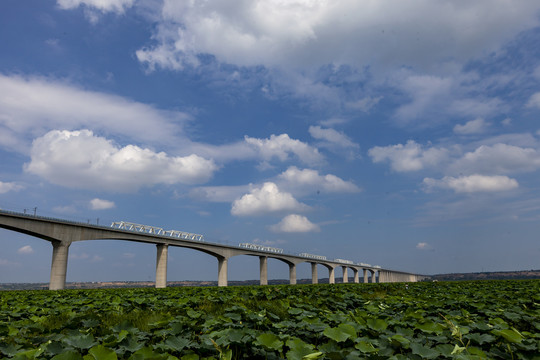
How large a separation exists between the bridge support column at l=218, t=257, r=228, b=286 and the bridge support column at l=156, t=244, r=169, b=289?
1857cm

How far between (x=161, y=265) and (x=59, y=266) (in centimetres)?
2132

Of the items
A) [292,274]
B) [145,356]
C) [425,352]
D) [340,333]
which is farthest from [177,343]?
[292,274]

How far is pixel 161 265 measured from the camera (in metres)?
66.3

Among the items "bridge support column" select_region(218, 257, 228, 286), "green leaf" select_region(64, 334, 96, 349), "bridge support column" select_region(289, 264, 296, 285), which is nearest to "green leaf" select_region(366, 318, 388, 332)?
"green leaf" select_region(64, 334, 96, 349)

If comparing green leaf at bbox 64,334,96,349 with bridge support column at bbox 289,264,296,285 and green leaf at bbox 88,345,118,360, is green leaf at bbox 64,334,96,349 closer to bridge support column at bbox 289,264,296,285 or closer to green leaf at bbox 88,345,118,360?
green leaf at bbox 88,345,118,360

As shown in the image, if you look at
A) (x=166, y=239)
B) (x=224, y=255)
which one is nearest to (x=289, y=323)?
(x=166, y=239)

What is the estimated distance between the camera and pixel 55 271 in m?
47.0

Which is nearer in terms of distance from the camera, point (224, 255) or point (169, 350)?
point (169, 350)

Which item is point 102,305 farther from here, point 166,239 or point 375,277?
point 375,277

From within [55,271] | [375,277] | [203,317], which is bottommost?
[375,277]

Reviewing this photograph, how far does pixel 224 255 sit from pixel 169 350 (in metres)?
82.3

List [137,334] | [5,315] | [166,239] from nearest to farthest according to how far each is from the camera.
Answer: [137,334], [5,315], [166,239]

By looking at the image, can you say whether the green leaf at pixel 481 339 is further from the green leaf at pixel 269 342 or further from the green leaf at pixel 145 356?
the green leaf at pixel 145 356

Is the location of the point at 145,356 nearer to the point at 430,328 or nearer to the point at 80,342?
the point at 80,342
